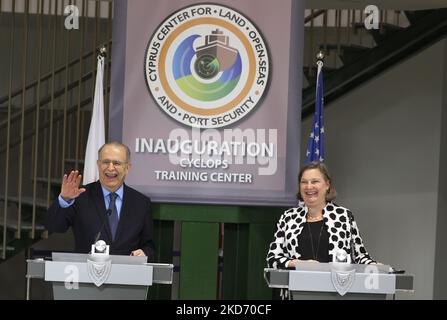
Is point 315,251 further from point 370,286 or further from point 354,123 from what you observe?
point 354,123

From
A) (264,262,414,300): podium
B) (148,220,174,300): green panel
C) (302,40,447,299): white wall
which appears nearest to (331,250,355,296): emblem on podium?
(264,262,414,300): podium

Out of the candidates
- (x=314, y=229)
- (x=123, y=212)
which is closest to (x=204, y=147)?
(x=123, y=212)

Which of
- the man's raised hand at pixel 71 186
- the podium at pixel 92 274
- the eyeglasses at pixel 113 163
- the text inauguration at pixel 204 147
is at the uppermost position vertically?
the text inauguration at pixel 204 147

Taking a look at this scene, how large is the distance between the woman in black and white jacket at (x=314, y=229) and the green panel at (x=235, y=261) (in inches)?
42.9

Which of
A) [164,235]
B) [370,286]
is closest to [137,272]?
[370,286]

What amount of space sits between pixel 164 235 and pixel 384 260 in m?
3.44

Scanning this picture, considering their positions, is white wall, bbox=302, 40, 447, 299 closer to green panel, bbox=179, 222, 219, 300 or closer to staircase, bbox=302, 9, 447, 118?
staircase, bbox=302, 9, 447, 118

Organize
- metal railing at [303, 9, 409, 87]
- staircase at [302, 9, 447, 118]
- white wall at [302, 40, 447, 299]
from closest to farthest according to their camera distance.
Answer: staircase at [302, 9, 447, 118], metal railing at [303, 9, 409, 87], white wall at [302, 40, 447, 299]

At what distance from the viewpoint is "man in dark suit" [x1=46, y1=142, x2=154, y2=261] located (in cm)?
473

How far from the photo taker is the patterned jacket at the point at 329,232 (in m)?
4.65

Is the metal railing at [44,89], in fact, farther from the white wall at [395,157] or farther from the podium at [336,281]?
the podium at [336,281]

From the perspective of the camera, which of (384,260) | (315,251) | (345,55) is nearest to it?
(315,251)

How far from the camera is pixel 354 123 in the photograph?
8.78m

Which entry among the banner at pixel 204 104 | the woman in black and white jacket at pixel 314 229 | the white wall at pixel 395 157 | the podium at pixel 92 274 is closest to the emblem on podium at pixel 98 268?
the podium at pixel 92 274
